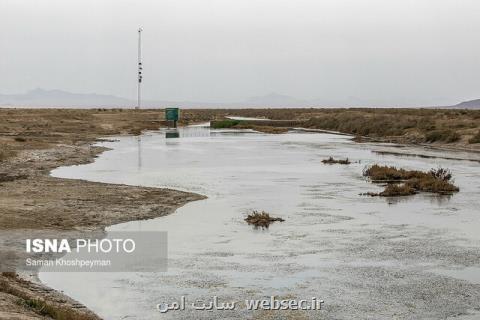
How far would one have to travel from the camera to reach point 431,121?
221 feet

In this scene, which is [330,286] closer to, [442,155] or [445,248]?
[445,248]

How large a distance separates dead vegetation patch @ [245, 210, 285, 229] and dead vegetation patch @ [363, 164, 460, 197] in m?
6.98

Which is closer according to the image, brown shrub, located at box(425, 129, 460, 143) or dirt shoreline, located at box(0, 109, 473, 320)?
dirt shoreline, located at box(0, 109, 473, 320)

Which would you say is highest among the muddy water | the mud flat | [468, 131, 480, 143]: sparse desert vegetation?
[468, 131, 480, 143]: sparse desert vegetation

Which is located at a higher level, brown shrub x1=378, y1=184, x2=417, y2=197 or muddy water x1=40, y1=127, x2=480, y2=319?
Answer: brown shrub x1=378, y1=184, x2=417, y2=197

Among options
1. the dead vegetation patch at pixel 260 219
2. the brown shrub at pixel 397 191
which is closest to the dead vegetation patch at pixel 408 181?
the brown shrub at pixel 397 191

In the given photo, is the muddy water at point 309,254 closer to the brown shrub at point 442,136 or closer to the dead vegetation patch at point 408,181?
the dead vegetation patch at point 408,181

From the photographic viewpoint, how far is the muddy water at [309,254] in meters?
10.9

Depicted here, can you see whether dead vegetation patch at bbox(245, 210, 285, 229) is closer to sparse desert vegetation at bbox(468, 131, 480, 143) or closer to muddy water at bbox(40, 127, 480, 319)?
muddy water at bbox(40, 127, 480, 319)

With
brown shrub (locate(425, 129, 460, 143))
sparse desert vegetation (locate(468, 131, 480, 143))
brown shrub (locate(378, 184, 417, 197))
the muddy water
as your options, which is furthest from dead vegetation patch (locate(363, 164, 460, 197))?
brown shrub (locate(425, 129, 460, 143))

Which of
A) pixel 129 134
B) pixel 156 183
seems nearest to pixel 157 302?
pixel 156 183

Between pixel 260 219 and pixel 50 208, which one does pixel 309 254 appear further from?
pixel 50 208

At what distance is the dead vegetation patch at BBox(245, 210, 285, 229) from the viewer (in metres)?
17.8

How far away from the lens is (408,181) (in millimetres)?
26828
